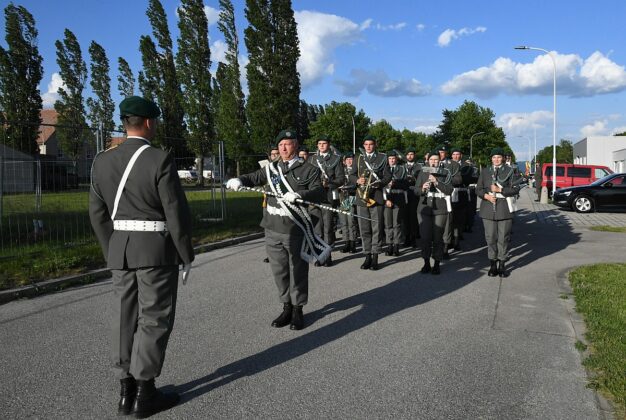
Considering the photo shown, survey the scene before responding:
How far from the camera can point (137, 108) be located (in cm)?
340

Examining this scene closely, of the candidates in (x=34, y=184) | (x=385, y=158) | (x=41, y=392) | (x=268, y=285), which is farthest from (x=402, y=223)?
(x=41, y=392)

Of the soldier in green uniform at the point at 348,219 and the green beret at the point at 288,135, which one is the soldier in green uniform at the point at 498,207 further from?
the green beret at the point at 288,135

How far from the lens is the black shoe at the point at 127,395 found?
342 cm

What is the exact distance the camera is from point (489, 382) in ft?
12.9

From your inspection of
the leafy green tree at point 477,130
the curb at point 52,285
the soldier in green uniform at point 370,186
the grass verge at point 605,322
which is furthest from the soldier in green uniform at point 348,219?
the leafy green tree at point 477,130

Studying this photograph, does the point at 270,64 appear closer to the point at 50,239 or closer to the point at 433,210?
the point at 50,239

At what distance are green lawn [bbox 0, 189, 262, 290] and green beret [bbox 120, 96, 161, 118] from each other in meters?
4.62

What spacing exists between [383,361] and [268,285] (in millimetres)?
3180

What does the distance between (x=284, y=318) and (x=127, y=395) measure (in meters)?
2.13

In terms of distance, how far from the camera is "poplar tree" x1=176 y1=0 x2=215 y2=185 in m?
45.8

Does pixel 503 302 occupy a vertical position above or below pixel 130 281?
below

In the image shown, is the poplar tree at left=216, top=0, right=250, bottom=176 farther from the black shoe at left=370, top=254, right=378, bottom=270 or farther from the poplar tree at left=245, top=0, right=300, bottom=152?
the black shoe at left=370, top=254, right=378, bottom=270

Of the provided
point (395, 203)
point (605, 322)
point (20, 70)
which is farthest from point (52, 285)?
point (20, 70)

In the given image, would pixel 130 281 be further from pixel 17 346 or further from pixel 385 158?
pixel 385 158
